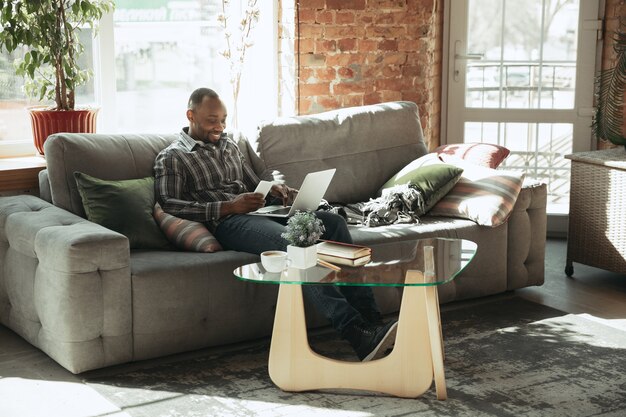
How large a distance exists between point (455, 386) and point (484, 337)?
62 centimetres

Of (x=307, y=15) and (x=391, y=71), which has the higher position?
(x=307, y=15)

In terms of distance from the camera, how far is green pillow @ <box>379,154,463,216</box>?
14.7ft

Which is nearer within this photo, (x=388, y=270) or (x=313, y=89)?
(x=388, y=270)

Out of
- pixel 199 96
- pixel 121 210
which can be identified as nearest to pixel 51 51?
pixel 199 96

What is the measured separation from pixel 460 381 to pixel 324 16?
2617 millimetres

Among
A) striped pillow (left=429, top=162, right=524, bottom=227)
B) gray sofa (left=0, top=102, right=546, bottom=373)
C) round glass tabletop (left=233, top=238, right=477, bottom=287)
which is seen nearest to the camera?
round glass tabletop (left=233, top=238, right=477, bottom=287)

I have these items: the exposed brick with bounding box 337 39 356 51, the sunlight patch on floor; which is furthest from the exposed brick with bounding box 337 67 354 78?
the sunlight patch on floor

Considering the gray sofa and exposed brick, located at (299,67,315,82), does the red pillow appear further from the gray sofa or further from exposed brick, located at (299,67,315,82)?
exposed brick, located at (299,67,315,82)

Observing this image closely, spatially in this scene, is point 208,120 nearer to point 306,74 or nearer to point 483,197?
point 306,74

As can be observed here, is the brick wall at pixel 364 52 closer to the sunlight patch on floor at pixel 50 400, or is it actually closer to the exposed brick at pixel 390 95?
the exposed brick at pixel 390 95

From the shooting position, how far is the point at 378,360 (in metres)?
3.28

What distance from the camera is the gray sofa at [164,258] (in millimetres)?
3469

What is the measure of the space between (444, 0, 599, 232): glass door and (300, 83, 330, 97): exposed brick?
3.25 feet

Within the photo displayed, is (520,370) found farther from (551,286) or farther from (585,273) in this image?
(585,273)
